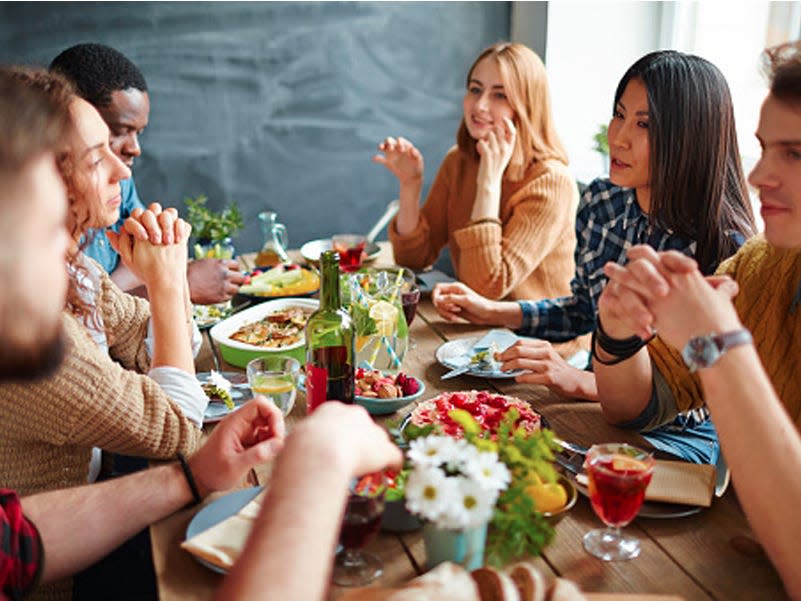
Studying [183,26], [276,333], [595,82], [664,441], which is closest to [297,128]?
[183,26]

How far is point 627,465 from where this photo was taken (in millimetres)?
1143

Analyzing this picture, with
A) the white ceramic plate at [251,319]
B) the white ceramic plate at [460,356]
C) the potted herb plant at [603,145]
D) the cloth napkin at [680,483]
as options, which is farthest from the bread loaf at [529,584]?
the potted herb plant at [603,145]

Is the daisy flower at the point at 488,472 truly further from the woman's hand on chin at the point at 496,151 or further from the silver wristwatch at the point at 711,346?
the woman's hand on chin at the point at 496,151

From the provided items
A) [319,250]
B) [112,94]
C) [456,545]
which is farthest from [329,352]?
[112,94]

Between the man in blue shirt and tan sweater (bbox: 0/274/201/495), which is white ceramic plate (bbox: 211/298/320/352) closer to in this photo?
the man in blue shirt

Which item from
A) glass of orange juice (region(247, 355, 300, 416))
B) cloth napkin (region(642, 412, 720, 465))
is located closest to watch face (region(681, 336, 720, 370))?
cloth napkin (region(642, 412, 720, 465))

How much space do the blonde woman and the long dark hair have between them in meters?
0.67

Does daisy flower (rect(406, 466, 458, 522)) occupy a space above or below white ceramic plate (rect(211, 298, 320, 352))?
above

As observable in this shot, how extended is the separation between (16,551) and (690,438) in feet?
4.02

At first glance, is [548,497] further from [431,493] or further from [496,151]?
[496,151]

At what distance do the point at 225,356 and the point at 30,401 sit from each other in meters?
0.60

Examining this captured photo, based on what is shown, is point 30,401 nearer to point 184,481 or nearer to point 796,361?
point 184,481

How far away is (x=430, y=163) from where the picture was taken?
427 centimetres

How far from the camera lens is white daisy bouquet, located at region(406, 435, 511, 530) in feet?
3.11
